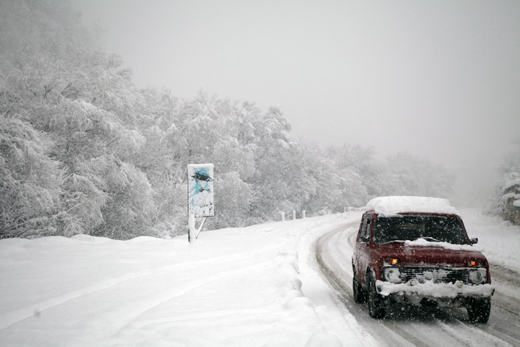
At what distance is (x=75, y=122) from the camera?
58.8 feet

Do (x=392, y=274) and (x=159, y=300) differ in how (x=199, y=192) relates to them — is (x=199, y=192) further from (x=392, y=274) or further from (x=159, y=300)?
(x=392, y=274)

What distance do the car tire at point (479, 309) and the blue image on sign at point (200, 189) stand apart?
10.4 m

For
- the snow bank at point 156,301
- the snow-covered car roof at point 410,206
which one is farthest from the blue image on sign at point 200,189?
the snow-covered car roof at point 410,206

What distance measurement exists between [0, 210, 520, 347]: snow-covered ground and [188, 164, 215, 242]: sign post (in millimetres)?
2901

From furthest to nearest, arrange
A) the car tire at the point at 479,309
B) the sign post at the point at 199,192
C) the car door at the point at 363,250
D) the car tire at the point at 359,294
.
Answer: the sign post at the point at 199,192 → the car tire at the point at 359,294 → the car door at the point at 363,250 → the car tire at the point at 479,309

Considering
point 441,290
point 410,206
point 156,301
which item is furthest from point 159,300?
point 410,206

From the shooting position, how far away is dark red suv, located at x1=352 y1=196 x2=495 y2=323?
5219 millimetres

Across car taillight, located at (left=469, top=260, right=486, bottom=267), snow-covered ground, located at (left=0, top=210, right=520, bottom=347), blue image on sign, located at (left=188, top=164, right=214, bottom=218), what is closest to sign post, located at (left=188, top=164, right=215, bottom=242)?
blue image on sign, located at (left=188, top=164, right=214, bottom=218)

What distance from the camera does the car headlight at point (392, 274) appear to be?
545cm

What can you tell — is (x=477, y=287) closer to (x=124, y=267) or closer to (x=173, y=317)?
(x=173, y=317)

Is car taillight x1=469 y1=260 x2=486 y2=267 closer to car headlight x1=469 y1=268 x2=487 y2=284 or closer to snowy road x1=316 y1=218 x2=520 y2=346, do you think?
car headlight x1=469 y1=268 x2=487 y2=284

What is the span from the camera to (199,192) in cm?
1411

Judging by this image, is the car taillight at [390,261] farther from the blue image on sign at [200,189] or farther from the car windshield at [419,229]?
the blue image on sign at [200,189]

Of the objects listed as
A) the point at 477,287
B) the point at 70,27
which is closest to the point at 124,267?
the point at 477,287
